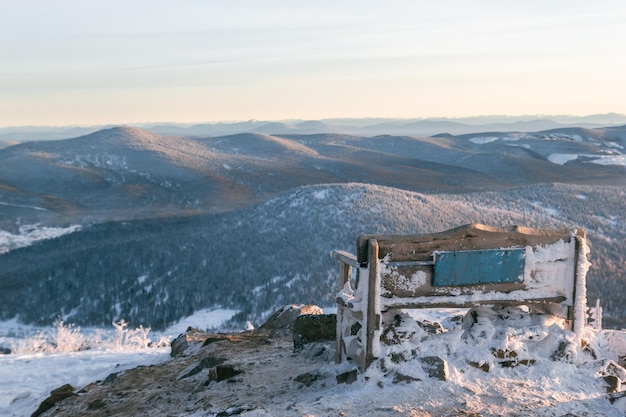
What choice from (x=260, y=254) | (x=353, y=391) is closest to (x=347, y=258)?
(x=353, y=391)

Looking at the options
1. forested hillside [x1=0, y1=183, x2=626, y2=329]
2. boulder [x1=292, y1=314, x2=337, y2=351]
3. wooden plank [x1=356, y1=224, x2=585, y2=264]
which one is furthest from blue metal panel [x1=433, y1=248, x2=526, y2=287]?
forested hillside [x1=0, y1=183, x2=626, y2=329]

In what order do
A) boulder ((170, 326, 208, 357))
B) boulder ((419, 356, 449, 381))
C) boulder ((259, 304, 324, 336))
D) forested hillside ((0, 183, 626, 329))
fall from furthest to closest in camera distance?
forested hillside ((0, 183, 626, 329)) < boulder ((259, 304, 324, 336)) < boulder ((170, 326, 208, 357)) < boulder ((419, 356, 449, 381))

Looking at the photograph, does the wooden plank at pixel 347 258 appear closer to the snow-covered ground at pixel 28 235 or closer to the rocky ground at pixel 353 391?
the rocky ground at pixel 353 391

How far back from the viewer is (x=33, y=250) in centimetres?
10281

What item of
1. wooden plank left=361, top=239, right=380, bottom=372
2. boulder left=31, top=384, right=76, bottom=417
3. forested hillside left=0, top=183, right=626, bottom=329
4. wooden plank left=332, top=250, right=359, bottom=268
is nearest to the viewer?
wooden plank left=361, top=239, right=380, bottom=372

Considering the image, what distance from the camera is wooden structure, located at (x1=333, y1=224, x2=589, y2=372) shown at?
9562 mm

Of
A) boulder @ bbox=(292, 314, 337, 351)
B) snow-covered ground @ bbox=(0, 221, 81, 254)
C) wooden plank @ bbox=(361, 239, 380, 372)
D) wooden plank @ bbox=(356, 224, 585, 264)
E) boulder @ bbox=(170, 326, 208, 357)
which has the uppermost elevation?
wooden plank @ bbox=(356, 224, 585, 264)

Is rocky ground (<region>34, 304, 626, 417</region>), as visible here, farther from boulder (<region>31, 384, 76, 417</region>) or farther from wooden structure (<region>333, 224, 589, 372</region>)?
wooden structure (<region>333, 224, 589, 372</region>)

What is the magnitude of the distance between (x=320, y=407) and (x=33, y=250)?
105 m

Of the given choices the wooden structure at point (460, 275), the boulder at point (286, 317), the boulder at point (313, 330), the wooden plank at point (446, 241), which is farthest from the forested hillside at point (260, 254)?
the wooden plank at point (446, 241)

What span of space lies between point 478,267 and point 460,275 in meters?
0.32

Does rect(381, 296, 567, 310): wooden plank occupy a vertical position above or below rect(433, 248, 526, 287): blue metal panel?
below

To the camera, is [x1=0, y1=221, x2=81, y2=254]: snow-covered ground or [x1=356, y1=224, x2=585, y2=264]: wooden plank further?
[x1=0, y1=221, x2=81, y2=254]: snow-covered ground

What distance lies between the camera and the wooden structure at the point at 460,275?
9.56m
